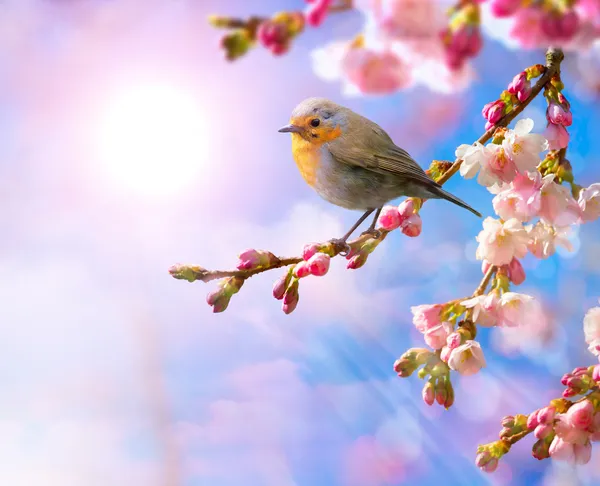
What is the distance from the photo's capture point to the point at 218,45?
319mm

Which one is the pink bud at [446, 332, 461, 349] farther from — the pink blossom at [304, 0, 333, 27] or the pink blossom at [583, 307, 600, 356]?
the pink blossom at [304, 0, 333, 27]

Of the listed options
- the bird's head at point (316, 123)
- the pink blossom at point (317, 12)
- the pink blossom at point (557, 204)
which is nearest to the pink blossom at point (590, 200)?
the pink blossom at point (557, 204)

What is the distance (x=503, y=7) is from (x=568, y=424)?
0.35m

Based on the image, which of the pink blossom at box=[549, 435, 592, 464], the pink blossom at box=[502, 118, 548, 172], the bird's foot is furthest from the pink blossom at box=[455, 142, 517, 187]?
the pink blossom at box=[549, 435, 592, 464]

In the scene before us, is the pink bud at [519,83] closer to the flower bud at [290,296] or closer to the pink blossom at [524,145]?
the pink blossom at [524,145]

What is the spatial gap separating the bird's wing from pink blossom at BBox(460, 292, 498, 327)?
0.43 feet

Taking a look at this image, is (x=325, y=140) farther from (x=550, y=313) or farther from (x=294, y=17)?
(x=550, y=313)

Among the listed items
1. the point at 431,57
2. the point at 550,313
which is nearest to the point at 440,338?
the point at 431,57

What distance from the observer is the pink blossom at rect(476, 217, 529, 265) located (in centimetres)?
54

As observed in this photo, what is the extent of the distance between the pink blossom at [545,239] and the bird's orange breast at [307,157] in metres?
0.20

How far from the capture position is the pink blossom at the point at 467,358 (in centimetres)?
48

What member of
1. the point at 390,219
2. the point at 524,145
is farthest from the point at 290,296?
the point at 524,145

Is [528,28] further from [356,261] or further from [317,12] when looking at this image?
[356,261]

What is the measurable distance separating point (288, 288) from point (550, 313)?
48 centimetres
